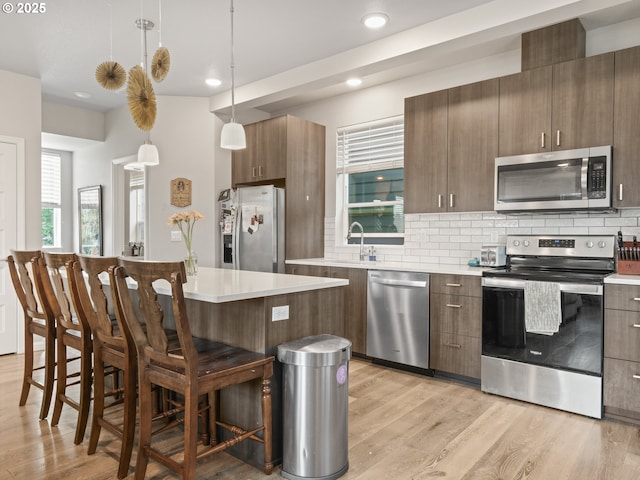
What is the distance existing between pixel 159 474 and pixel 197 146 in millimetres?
3883

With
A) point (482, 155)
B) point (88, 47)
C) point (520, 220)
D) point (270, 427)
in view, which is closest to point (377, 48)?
point (482, 155)

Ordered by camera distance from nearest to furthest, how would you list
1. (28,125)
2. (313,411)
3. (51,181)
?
1. (313,411)
2. (28,125)
3. (51,181)

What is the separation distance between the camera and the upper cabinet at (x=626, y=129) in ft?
9.80

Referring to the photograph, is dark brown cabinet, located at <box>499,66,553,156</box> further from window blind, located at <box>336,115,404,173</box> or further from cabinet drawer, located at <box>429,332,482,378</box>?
cabinet drawer, located at <box>429,332,482,378</box>

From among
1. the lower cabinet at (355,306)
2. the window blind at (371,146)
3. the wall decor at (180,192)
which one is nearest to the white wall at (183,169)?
the wall decor at (180,192)

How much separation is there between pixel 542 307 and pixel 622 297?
0.46 metres

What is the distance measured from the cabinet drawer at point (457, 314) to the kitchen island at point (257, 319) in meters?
1.31

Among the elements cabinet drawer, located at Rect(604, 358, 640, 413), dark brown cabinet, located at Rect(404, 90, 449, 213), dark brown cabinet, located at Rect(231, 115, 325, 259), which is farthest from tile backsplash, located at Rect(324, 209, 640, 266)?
cabinet drawer, located at Rect(604, 358, 640, 413)

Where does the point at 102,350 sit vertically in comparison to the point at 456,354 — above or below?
above

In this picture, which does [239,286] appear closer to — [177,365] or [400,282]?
[177,365]

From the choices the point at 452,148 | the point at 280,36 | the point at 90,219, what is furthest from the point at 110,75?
the point at 90,219

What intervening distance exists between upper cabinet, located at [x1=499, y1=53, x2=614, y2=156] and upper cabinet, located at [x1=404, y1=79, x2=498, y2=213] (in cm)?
12

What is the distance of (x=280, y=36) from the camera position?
370cm

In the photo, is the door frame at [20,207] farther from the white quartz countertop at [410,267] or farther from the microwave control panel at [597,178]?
the microwave control panel at [597,178]
